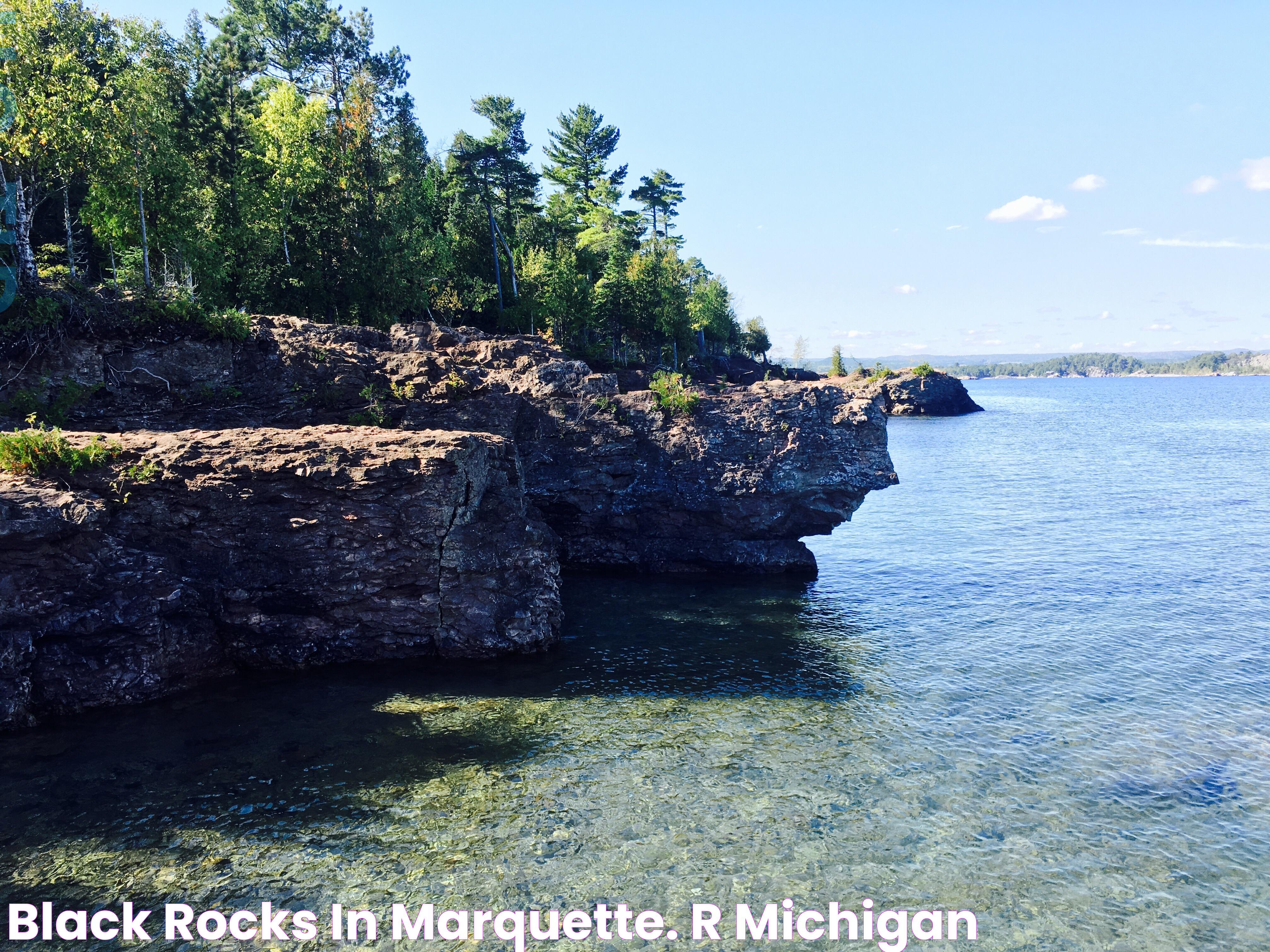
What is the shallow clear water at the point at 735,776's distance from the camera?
15484 millimetres

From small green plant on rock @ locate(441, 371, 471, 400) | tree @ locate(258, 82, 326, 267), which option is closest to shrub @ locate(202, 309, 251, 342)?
small green plant on rock @ locate(441, 371, 471, 400)

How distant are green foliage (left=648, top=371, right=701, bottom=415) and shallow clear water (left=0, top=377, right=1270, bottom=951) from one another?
1089 centimetres

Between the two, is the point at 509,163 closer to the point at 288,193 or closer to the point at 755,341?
the point at 288,193

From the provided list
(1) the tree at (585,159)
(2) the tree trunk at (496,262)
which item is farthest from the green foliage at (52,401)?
(1) the tree at (585,159)

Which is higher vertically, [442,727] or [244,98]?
[244,98]

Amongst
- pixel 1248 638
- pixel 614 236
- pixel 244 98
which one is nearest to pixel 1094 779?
pixel 1248 638

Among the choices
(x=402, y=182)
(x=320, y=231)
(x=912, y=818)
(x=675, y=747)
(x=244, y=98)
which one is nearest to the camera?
(x=912, y=818)

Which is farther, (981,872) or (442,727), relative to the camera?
(442,727)

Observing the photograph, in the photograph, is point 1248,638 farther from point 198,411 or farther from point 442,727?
point 198,411

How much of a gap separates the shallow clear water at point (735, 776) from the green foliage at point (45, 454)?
8.08 m

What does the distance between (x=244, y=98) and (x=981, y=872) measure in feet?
250

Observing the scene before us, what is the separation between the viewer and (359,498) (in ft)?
85.8

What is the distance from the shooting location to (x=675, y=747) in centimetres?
2131

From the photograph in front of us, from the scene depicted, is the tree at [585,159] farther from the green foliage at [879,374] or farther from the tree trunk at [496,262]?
the green foliage at [879,374]
